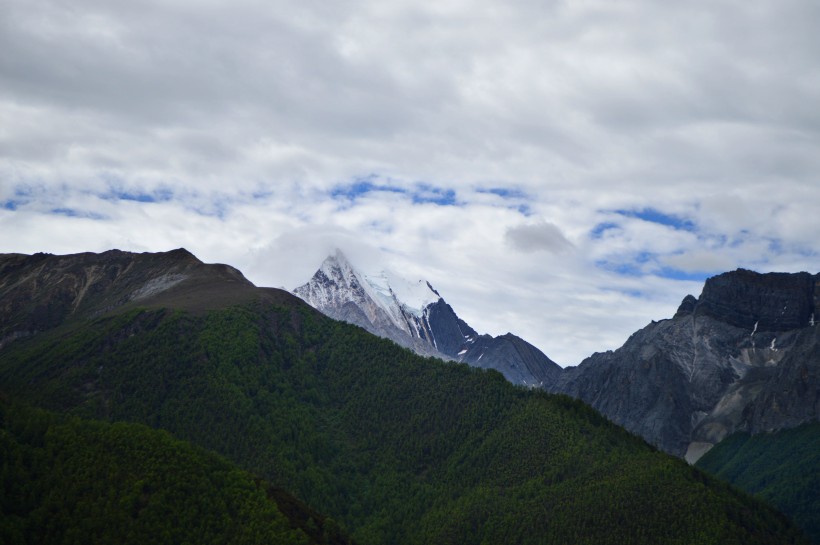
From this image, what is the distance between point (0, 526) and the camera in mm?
198125
